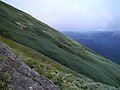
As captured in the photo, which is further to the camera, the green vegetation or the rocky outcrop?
the rocky outcrop

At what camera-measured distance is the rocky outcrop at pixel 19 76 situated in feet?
64.0

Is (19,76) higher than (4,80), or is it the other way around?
(19,76)

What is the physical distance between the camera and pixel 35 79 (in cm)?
2225

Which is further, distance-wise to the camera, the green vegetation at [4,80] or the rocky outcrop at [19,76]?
the rocky outcrop at [19,76]

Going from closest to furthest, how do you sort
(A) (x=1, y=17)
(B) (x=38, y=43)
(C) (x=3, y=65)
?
(C) (x=3, y=65) < (B) (x=38, y=43) < (A) (x=1, y=17)

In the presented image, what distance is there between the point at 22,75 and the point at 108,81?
9699 centimetres

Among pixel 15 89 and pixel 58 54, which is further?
pixel 58 54

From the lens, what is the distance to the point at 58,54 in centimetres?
11612

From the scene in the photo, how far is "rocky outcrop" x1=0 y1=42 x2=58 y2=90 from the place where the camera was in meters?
19.5

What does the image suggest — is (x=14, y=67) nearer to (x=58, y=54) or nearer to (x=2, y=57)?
(x=2, y=57)

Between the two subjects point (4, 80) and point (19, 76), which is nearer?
point (4, 80)

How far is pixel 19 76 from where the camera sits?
810 inches

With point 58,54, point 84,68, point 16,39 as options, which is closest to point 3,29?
point 16,39

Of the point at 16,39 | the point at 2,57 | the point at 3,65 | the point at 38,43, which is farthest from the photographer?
the point at 38,43
